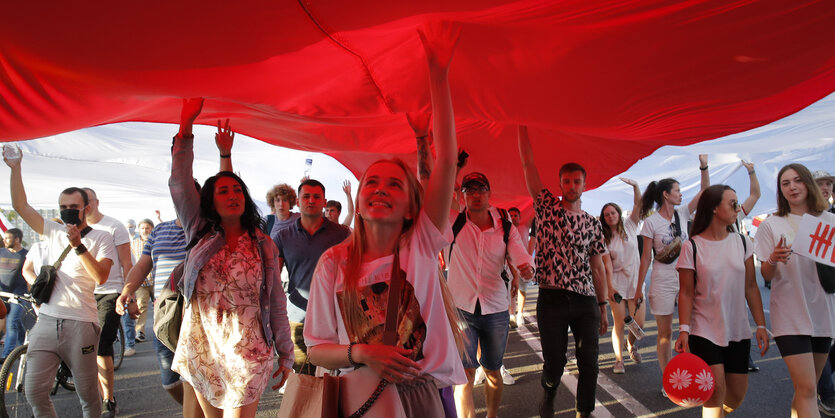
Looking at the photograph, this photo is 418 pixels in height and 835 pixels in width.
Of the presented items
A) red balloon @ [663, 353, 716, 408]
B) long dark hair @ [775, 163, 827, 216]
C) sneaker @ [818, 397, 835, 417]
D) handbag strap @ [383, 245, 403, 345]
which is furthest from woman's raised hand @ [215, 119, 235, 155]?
sneaker @ [818, 397, 835, 417]

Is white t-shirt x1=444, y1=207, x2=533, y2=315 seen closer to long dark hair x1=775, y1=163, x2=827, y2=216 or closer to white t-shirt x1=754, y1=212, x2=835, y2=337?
white t-shirt x1=754, y1=212, x2=835, y2=337

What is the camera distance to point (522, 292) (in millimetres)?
8414

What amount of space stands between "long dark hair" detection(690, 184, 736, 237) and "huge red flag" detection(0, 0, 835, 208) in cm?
47

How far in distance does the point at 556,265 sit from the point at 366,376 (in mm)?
2559

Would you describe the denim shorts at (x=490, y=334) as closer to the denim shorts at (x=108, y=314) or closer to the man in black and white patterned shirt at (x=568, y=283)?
the man in black and white patterned shirt at (x=568, y=283)

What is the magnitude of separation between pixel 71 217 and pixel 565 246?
13.0 ft

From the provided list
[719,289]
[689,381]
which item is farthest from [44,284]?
[719,289]

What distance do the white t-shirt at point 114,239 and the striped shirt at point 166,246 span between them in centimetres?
70

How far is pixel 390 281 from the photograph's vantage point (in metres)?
1.78

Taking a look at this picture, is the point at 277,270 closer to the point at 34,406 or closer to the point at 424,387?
the point at 424,387

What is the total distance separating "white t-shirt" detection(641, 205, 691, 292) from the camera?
5.15 metres

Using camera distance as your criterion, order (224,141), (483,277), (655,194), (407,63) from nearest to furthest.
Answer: (407,63) < (224,141) < (483,277) < (655,194)

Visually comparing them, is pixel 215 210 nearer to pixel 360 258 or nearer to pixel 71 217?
pixel 360 258

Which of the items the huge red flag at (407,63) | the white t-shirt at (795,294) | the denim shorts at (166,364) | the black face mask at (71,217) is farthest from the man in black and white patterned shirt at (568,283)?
the black face mask at (71,217)
